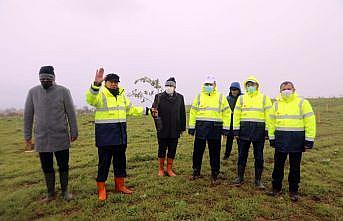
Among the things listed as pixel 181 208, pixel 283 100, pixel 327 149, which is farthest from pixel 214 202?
pixel 327 149

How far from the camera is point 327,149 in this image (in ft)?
48.6

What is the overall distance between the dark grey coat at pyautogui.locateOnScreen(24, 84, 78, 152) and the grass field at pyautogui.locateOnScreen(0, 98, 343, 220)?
1495mm

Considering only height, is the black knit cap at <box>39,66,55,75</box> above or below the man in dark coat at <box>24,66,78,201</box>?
above

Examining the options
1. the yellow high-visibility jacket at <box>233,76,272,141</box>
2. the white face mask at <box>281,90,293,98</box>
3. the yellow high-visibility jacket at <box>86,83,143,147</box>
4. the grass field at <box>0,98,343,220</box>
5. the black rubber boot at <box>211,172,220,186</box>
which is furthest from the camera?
the black rubber boot at <box>211,172,220,186</box>

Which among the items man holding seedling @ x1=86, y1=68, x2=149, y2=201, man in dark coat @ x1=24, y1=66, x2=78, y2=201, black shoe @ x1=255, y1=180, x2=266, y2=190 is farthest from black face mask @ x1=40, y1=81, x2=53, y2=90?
black shoe @ x1=255, y1=180, x2=266, y2=190

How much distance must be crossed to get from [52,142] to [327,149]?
12441mm

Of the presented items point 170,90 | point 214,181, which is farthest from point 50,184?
point 214,181

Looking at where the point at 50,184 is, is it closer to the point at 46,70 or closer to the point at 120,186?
the point at 120,186

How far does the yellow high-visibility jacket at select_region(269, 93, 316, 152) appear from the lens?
302 inches

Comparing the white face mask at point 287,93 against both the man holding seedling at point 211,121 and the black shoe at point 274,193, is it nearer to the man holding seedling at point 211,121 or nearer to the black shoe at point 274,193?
the man holding seedling at point 211,121

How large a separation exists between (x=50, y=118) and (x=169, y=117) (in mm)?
3300

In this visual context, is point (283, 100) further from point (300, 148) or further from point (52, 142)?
point (52, 142)

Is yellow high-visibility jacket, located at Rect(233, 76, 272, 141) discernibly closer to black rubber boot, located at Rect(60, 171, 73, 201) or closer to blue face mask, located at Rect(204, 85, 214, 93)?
blue face mask, located at Rect(204, 85, 214, 93)

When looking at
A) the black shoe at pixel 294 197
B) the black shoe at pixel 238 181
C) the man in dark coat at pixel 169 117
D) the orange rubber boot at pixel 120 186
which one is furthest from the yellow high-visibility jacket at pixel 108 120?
the black shoe at pixel 294 197
